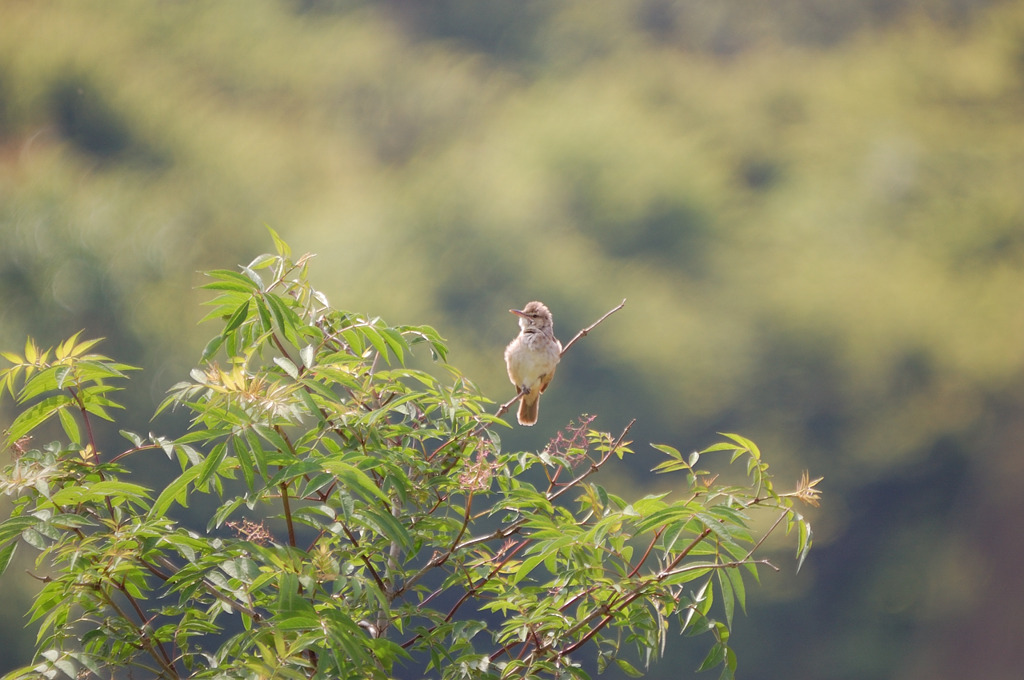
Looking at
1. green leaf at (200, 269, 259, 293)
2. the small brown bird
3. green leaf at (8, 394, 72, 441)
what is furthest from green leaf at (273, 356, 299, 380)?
the small brown bird

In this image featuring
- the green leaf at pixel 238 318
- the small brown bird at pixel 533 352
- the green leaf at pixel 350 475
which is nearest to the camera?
the green leaf at pixel 350 475

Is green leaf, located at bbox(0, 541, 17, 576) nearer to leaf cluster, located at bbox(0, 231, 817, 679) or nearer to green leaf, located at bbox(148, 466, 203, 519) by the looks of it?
leaf cluster, located at bbox(0, 231, 817, 679)

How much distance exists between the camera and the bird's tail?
3377mm

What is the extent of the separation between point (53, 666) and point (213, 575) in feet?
Answer: 0.99

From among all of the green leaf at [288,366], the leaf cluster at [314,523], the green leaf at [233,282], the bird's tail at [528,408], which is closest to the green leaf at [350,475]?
the leaf cluster at [314,523]

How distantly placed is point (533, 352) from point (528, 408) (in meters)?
0.35

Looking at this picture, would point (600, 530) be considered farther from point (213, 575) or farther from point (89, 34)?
point (89, 34)

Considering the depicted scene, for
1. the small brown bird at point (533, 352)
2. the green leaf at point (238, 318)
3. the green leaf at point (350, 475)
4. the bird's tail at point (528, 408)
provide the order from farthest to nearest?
1. the bird's tail at point (528, 408)
2. the small brown bird at point (533, 352)
3. the green leaf at point (238, 318)
4. the green leaf at point (350, 475)

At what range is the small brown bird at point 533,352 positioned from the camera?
3154mm

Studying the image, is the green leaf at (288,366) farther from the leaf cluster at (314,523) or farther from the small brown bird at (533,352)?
the small brown bird at (533,352)

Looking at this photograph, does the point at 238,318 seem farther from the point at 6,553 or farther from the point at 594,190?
the point at 594,190

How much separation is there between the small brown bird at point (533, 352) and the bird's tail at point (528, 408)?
0.02 metres

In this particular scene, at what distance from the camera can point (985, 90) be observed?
5.66 m

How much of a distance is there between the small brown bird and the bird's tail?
2 centimetres
